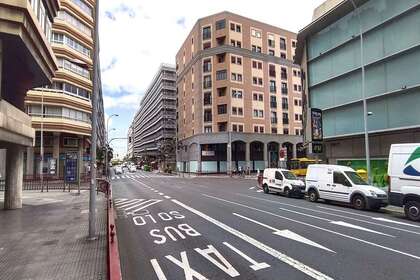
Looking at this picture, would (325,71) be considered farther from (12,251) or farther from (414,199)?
(12,251)

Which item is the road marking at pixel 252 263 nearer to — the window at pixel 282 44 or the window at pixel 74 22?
the window at pixel 74 22

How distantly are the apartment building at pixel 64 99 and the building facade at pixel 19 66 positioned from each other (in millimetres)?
18947

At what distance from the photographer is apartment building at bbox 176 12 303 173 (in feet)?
210

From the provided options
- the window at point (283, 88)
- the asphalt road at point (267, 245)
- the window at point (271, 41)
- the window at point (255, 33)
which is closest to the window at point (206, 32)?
the window at point (255, 33)

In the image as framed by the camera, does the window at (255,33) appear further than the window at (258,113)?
Yes

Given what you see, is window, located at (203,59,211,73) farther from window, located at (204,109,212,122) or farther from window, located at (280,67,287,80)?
window, located at (280,67,287,80)

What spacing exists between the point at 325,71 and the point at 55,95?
30213 millimetres

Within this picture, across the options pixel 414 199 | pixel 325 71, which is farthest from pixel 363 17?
pixel 414 199

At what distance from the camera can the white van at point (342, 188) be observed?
16.0m

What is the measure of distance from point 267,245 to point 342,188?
1043cm

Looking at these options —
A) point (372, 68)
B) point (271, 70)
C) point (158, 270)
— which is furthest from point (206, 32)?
point (158, 270)

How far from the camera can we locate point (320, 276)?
6.42 m

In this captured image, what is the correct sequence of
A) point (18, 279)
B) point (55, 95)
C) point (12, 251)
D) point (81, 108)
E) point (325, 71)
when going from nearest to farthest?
point (18, 279)
point (12, 251)
point (325, 71)
point (55, 95)
point (81, 108)

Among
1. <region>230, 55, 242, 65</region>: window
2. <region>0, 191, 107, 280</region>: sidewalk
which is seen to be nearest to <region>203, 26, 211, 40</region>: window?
<region>230, 55, 242, 65</region>: window
